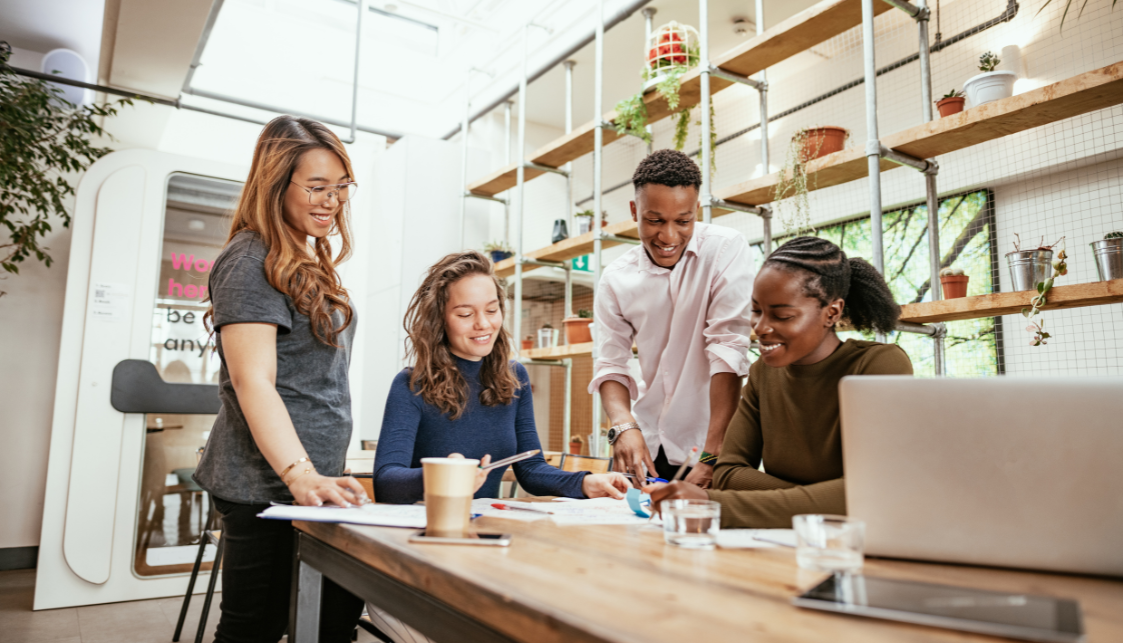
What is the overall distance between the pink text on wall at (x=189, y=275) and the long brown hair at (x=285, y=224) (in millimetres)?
2615

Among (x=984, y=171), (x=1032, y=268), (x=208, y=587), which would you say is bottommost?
(x=208, y=587)

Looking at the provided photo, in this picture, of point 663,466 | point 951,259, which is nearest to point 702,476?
point 663,466

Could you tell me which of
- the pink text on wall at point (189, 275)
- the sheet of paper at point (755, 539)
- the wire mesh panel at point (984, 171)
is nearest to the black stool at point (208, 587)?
the pink text on wall at point (189, 275)

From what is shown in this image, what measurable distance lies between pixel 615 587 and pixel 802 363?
0.78 meters

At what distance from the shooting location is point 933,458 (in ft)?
2.56

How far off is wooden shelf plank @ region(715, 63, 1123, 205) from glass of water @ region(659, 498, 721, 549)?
6.50ft

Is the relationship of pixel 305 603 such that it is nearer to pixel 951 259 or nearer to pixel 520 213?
pixel 520 213

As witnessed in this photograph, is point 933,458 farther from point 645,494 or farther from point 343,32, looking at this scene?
point 343,32

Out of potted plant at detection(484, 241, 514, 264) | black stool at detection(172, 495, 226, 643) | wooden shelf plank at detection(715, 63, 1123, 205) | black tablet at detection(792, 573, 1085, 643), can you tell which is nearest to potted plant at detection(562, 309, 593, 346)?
potted plant at detection(484, 241, 514, 264)

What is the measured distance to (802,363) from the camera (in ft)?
4.29

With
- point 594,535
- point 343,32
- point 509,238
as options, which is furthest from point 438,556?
point 343,32

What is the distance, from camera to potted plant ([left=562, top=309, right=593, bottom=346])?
4.00 metres

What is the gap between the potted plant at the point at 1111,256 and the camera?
229 centimetres

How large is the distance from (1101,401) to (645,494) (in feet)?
2.18
